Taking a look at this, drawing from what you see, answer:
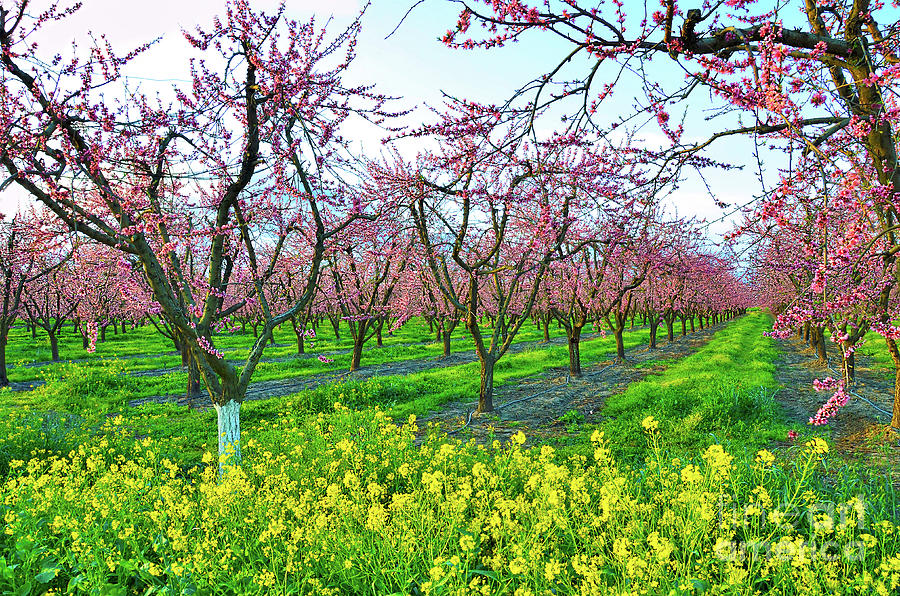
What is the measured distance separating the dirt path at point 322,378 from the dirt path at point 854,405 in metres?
12.1

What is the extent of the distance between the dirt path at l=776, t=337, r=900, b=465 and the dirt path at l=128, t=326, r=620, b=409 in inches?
476

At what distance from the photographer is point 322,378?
18.0 metres

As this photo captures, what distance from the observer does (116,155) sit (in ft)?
25.3

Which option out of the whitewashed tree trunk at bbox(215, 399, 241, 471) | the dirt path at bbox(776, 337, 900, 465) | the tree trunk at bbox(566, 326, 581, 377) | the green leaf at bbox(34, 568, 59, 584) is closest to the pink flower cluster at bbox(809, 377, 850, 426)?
the dirt path at bbox(776, 337, 900, 465)

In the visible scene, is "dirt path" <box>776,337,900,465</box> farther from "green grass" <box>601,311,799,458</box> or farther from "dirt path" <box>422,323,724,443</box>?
"dirt path" <box>422,323,724,443</box>

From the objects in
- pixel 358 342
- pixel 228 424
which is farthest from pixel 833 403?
pixel 358 342

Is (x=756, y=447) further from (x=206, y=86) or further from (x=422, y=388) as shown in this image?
(x=206, y=86)

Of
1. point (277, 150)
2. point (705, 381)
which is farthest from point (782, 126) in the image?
point (705, 381)

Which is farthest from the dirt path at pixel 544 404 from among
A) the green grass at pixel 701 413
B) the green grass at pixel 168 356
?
the green grass at pixel 168 356

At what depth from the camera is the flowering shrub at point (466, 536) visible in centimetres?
334

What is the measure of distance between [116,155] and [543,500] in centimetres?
809

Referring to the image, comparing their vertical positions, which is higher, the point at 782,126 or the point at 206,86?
the point at 206,86

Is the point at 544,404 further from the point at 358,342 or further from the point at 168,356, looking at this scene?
the point at 168,356

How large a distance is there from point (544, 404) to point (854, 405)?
22.5 feet
